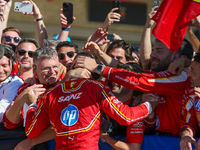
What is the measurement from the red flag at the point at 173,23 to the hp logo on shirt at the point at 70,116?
1.44 m

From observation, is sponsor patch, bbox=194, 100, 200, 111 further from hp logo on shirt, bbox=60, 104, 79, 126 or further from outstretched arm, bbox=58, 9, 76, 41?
outstretched arm, bbox=58, 9, 76, 41

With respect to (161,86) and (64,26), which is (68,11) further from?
(161,86)

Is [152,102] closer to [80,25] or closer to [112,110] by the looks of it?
[112,110]

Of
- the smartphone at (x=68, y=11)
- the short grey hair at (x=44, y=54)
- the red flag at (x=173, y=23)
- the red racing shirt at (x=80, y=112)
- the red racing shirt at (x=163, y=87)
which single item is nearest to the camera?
the red racing shirt at (x=80, y=112)

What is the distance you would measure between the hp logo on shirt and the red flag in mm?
1440

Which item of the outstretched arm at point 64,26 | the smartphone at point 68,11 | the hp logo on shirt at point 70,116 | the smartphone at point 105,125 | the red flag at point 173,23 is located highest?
the red flag at point 173,23

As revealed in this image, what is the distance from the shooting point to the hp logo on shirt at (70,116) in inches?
110

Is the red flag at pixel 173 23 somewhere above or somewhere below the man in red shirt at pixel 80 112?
above

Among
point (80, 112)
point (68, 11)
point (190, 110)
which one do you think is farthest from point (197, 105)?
point (68, 11)

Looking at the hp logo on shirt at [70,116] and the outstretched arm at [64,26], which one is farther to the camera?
the outstretched arm at [64,26]

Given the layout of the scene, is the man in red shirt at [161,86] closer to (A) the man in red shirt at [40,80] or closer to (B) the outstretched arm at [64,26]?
(A) the man in red shirt at [40,80]

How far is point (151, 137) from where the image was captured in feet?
10.8

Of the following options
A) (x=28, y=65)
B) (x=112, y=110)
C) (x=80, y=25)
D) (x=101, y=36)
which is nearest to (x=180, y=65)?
(x=112, y=110)

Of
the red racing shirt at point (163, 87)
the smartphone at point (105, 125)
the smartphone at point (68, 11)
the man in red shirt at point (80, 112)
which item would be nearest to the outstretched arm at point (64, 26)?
the smartphone at point (68, 11)
